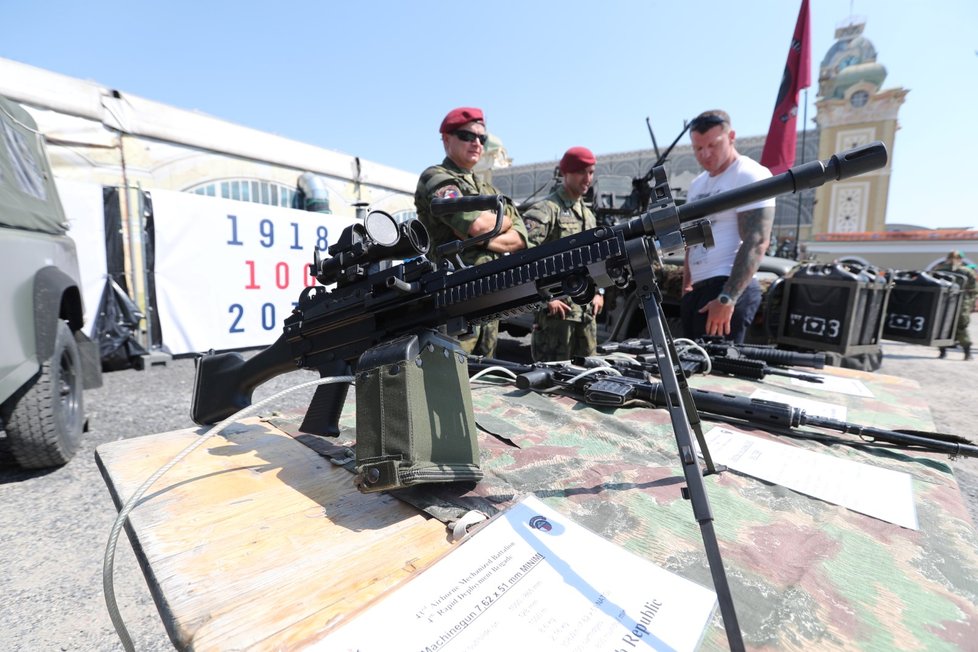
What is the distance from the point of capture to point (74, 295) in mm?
3004

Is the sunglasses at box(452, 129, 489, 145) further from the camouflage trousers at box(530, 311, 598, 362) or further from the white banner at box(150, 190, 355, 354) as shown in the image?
the white banner at box(150, 190, 355, 354)

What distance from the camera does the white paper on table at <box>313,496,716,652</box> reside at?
0.66 m

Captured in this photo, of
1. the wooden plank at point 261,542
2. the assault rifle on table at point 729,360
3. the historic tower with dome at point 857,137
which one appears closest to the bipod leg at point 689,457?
the wooden plank at point 261,542

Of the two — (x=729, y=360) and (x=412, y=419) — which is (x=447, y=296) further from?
(x=729, y=360)

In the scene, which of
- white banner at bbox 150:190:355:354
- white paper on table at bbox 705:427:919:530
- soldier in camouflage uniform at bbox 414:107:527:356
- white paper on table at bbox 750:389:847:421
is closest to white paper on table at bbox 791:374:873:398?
white paper on table at bbox 750:389:847:421

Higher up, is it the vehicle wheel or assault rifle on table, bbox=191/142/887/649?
assault rifle on table, bbox=191/142/887/649

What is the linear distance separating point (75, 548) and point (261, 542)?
1743 mm

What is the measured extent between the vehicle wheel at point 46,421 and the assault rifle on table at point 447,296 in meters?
1.36

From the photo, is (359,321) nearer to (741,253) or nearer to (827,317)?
(741,253)

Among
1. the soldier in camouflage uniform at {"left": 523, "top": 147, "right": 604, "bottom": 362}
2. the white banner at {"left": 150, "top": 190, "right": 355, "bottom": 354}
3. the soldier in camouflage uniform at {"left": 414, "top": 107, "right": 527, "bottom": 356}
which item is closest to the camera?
the soldier in camouflage uniform at {"left": 414, "top": 107, "right": 527, "bottom": 356}

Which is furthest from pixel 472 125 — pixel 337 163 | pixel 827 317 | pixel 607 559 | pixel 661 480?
pixel 337 163

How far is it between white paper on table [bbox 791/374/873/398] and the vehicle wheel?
12.3 feet

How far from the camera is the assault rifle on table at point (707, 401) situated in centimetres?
132

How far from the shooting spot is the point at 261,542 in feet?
3.01
